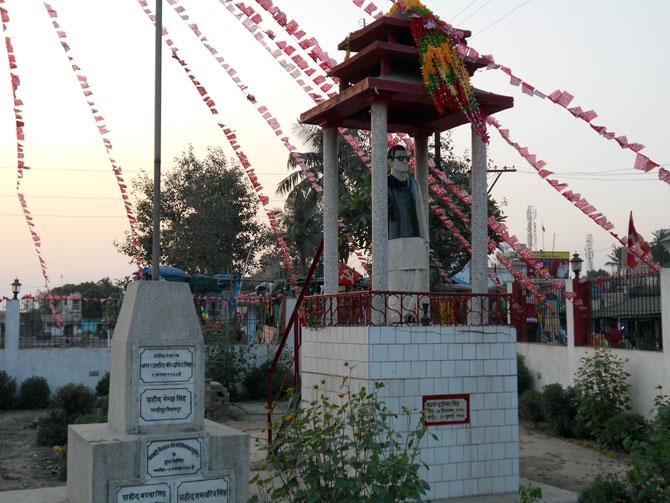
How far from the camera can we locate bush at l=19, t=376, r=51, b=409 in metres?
17.2

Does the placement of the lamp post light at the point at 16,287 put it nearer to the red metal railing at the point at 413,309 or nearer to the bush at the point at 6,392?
the bush at the point at 6,392

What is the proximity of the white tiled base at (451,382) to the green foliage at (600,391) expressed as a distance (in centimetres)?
477

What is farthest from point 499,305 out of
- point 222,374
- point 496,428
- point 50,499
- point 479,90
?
point 222,374

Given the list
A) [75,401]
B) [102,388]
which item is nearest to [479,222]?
[75,401]

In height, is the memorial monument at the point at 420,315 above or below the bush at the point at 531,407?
above

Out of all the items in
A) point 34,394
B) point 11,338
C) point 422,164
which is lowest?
point 34,394

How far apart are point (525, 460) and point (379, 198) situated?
5.12 m

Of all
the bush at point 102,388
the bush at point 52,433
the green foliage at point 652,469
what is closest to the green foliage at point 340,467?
the green foliage at point 652,469

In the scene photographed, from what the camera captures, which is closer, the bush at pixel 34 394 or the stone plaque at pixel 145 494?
the stone plaque at pixel 145 494

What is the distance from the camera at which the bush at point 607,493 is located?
6.64 meters

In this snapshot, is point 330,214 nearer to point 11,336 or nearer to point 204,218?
point 11,336

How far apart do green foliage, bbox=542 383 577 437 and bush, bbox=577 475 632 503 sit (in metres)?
6.89

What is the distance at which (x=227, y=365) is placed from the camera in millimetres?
18422

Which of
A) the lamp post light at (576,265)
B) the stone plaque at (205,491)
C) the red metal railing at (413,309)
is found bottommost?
the stone plaque at (205,491)
